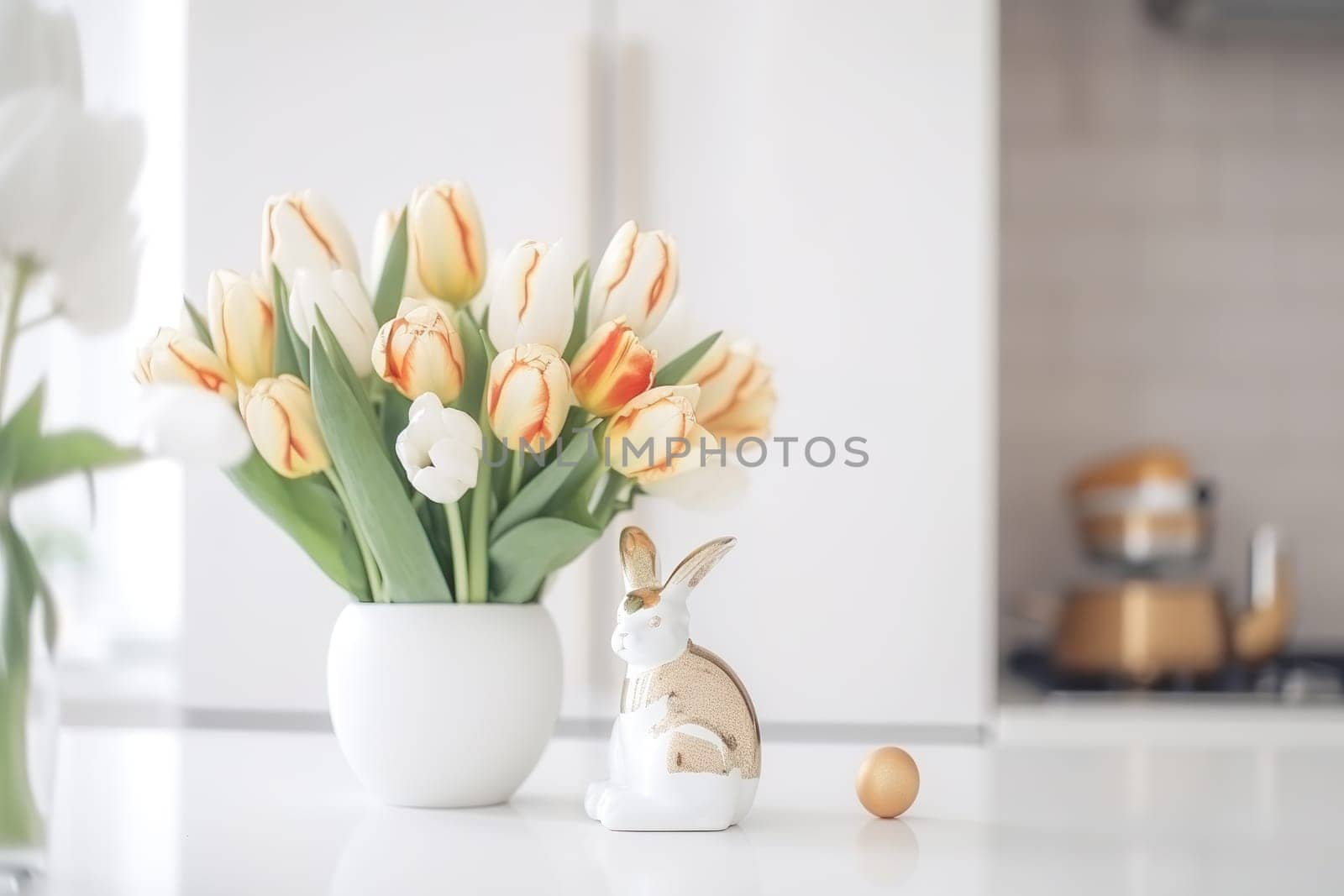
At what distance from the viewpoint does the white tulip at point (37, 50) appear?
0.53 meters

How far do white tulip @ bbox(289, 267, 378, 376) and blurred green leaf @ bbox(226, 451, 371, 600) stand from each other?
0.26 ft

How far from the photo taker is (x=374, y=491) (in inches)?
28.4

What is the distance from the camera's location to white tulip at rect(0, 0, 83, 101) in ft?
1.74

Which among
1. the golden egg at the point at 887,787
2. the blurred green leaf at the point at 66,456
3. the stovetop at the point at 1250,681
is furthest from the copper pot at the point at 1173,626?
the blurred green leaf at the point at 66,456

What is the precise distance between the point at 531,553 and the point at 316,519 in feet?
0.41

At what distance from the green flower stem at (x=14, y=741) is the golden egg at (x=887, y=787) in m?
0.42

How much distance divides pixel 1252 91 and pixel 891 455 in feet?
3.27

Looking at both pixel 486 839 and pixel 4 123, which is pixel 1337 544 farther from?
pixel 4 123

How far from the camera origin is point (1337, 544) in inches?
83.6

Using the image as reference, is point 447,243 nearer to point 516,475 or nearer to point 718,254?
point 516,475

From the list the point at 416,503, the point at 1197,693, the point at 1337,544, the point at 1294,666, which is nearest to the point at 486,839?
the point at 416,503

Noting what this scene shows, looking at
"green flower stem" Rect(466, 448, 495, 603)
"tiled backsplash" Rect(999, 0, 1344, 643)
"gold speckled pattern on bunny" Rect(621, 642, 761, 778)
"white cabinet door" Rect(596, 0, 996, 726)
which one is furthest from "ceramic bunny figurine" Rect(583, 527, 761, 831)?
"tiled backsplash" Rect(999, 0, 1344, 643)

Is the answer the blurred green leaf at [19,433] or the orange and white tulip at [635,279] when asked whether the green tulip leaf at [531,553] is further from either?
the blurred green leaf at [19,433]

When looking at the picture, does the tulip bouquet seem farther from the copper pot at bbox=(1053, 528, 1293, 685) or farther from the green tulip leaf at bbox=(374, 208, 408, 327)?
the copper pot at bbox=(1053, 528, 1293, 685)
